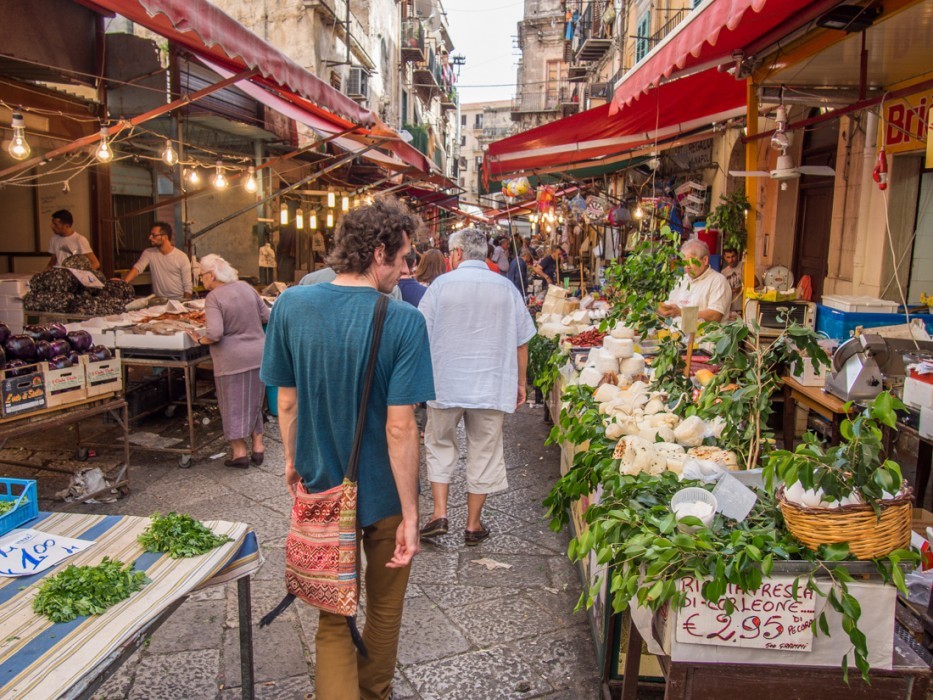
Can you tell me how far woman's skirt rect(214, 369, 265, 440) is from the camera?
18.6ft

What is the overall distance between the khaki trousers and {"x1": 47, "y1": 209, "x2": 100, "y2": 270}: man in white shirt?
22.0 ft

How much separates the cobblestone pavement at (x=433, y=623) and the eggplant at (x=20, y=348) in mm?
1098

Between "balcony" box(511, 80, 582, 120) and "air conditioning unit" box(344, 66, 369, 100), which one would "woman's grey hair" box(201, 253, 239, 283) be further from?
"balcony" box(511, 80, 582, 120)

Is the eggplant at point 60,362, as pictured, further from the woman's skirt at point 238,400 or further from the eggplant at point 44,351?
the woman's skirt at point 238,400

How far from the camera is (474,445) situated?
4.42m

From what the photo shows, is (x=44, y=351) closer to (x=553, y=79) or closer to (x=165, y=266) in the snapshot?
(x=165, y=266)

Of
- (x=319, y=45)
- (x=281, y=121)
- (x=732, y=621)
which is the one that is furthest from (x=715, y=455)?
(x=319, y=45)

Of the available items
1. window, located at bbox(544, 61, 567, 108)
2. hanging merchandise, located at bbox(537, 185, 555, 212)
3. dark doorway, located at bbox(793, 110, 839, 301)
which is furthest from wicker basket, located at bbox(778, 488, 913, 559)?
window, located at bbox(544, 61, 567, 108)

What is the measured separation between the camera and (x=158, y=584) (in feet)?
7.27

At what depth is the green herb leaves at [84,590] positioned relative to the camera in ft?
6.60

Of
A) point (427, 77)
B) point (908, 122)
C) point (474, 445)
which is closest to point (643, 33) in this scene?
point (908, 122)

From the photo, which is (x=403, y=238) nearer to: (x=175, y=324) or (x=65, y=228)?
(x=175, y=324)

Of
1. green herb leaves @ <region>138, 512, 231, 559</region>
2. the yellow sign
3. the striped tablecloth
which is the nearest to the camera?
the striped tablecloth

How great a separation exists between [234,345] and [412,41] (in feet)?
103
